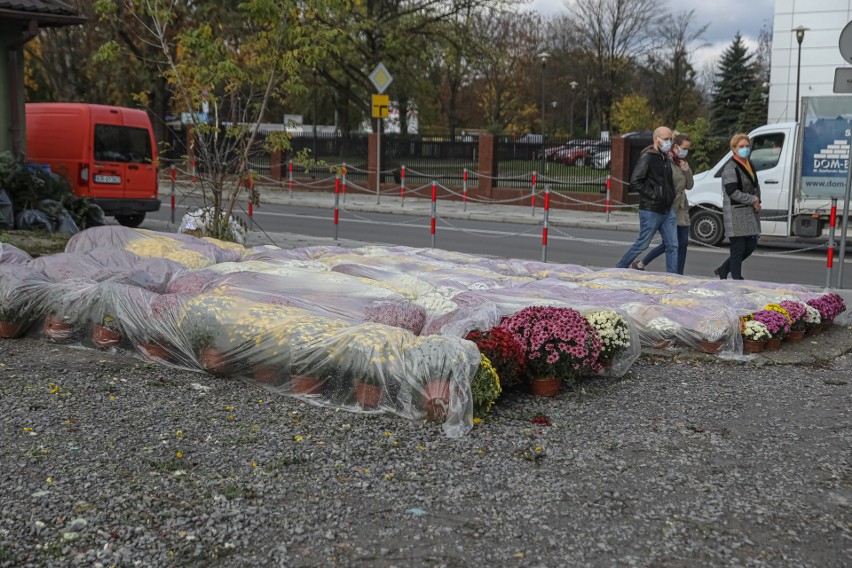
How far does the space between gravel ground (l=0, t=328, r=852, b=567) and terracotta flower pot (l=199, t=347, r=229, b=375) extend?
0.31 feet

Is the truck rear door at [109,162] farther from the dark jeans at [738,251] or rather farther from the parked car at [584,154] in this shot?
the parked car at [584,154]

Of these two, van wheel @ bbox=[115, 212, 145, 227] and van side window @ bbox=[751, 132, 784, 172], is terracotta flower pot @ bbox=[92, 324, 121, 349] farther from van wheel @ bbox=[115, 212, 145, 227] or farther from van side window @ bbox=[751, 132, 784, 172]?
van side window @ bbox=[751, 132, 784, 172]

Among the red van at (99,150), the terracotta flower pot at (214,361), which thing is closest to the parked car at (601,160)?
the red van at (99,150)

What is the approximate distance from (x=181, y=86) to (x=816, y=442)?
946cm

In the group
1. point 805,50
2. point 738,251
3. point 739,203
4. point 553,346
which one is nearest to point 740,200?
point 739,203

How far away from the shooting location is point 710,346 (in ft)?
23.5

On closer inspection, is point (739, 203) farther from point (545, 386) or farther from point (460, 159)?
point (460, 159)

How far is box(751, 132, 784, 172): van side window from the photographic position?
1605cm

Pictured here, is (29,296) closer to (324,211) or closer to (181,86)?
(181,86)

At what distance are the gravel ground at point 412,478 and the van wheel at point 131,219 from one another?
12479 millimetres

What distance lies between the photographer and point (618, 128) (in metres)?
60.3

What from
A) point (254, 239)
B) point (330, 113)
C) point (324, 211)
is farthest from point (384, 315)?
point (330, 113)

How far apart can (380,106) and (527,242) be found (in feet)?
34.2

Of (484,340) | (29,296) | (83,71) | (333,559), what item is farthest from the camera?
(83,71)
